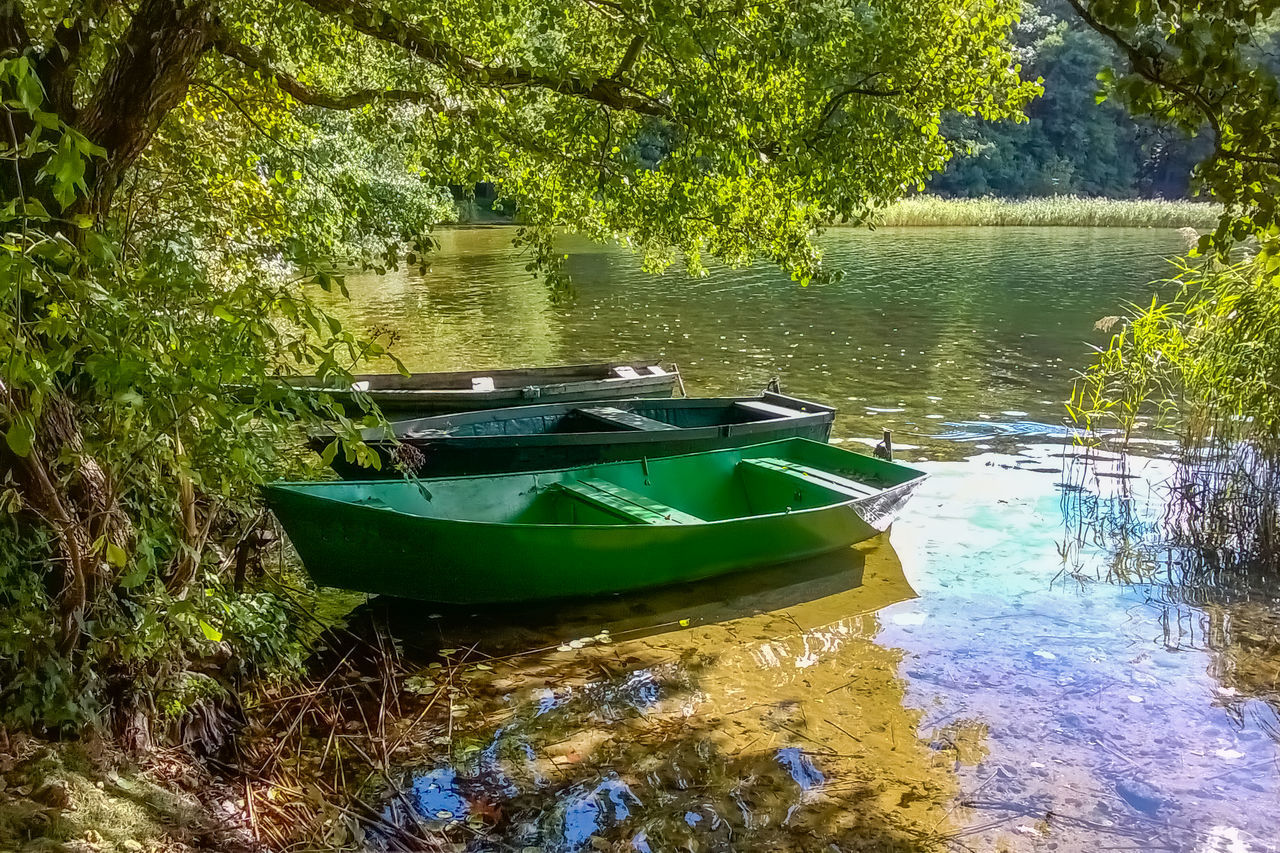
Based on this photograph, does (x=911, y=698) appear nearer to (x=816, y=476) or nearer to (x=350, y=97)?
(x=816, y=476)

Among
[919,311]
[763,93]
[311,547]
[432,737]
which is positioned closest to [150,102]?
[311,547]

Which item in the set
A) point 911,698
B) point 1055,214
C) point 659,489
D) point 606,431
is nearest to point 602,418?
point 606,431

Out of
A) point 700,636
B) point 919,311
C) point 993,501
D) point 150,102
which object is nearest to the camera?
point 150,102

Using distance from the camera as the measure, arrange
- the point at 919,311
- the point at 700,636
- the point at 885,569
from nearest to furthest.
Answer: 1. the point at 700,636
2. the point at 885,569
3. the point at 919,311

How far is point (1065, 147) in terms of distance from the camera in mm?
54438

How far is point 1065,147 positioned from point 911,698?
5705 centimetres

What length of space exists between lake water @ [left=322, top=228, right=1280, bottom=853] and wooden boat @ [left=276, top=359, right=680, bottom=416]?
2453 mm

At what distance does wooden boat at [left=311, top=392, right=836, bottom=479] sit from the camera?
25.1 feet

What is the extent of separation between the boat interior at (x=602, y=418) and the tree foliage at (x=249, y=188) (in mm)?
1557

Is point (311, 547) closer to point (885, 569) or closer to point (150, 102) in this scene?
point (150, 102)

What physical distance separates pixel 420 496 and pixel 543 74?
2.84m

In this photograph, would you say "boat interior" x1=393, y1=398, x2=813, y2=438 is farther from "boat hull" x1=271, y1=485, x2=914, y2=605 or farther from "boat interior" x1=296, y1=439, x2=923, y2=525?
"boat hull" x1=271, y1=485, x2=914, y2=605

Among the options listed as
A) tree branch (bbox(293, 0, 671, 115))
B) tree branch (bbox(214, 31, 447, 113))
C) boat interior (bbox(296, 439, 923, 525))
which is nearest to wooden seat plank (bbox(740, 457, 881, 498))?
boat interior (bbox(296, 439, 923, 525))

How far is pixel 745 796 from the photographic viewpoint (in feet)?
14.2
